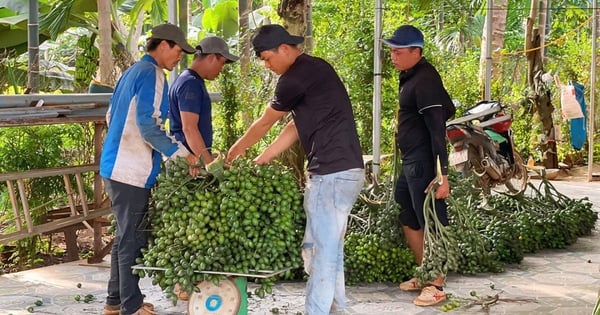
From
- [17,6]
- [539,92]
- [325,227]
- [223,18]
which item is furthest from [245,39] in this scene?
[539,92]

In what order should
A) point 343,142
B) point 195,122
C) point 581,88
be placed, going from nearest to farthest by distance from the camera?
1. point 343,142
2. point 195,122
3. point 581,88

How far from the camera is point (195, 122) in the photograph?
17.4 ft

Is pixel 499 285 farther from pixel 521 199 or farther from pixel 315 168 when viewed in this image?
pixel 315 168

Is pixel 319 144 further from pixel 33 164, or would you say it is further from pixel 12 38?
pixel 12 38

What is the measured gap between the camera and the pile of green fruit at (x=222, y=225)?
14.6 ft

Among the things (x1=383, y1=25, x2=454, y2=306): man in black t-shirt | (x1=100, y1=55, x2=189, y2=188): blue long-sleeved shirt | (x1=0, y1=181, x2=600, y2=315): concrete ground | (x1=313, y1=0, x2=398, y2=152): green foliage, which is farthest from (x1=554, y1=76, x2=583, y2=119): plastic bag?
(x1=100, y1=55, x2=189, y2=188): blue long-sleeved shirt

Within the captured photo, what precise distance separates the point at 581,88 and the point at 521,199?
5339 mm

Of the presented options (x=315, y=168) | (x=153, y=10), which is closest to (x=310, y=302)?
(x=315, y=168)

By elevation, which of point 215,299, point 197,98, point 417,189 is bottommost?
point 215,299

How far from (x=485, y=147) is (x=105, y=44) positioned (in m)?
4.61

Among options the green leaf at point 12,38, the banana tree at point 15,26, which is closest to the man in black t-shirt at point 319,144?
the banana tree at point 15,26

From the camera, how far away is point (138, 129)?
15.8 feet

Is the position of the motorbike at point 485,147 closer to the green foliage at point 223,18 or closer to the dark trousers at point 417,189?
the dark trousers at point 417,189

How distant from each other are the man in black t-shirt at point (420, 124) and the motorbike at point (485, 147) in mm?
3087
